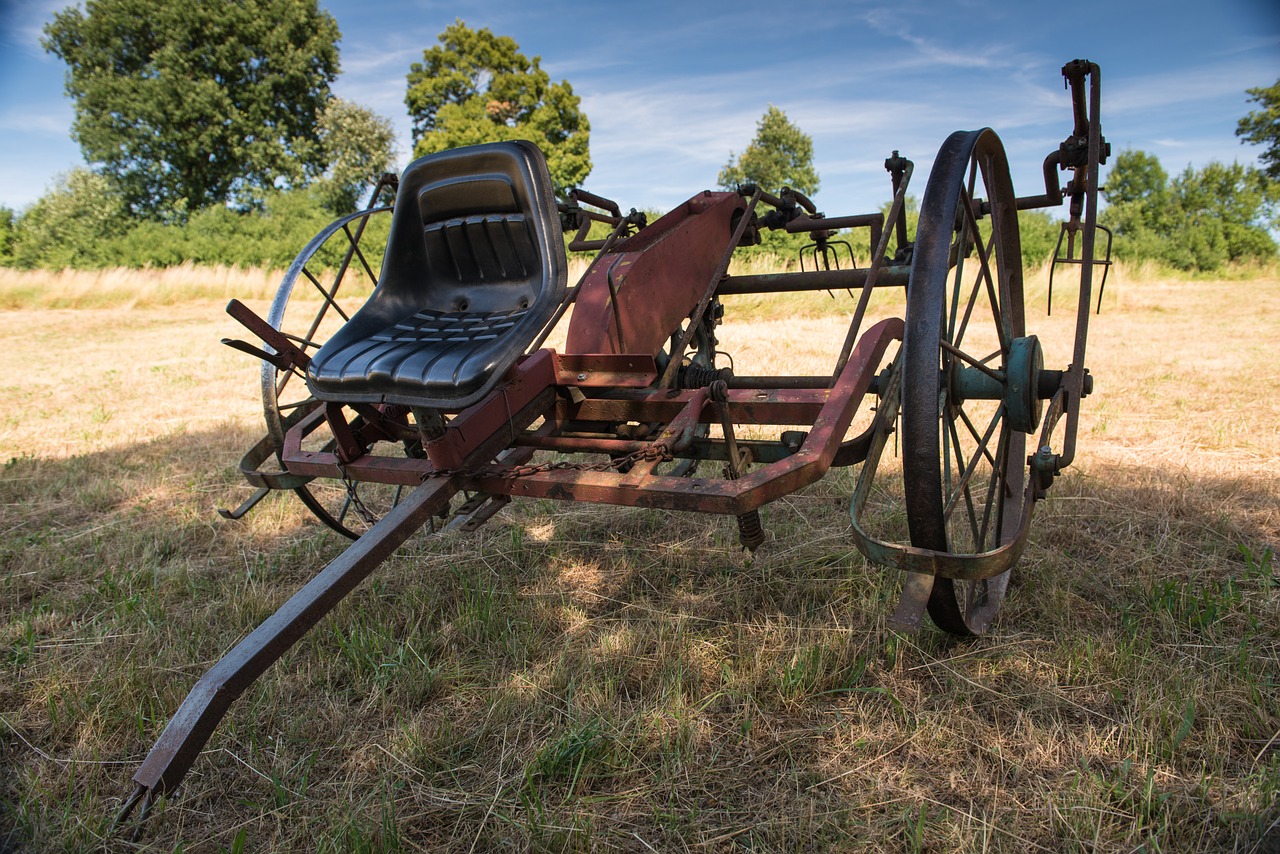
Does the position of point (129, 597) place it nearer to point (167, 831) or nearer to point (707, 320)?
point (167, 831)

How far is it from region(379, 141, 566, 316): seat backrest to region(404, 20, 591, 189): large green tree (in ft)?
99.8

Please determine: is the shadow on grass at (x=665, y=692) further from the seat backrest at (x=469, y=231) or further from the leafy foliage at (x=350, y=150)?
the leafy foliage at (x=350, y=150)

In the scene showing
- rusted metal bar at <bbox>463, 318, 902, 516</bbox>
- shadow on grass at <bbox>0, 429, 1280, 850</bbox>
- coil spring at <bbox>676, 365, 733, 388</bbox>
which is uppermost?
coil spring at <bbox>676, 365, 733, 388</bbox>

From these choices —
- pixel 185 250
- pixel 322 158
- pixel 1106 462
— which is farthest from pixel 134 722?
pixel 322 158

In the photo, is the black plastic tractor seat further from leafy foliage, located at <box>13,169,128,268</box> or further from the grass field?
leafy foliage, located at <box>13,169,128,268</box>

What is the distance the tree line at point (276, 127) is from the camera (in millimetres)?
28188

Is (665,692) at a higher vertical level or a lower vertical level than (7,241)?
lower

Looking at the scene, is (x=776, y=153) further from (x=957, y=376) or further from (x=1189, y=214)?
(x=957, y=376)

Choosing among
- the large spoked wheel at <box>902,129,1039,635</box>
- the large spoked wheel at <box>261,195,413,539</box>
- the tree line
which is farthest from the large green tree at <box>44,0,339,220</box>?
the large spoked wheel at <box>902,129,1039,635</box>

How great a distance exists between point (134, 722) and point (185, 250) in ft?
70.5

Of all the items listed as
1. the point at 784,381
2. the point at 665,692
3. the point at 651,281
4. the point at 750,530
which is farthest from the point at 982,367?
the point at 665,692

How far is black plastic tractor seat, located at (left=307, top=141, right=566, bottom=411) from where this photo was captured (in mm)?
2459

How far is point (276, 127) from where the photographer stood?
31250 mm

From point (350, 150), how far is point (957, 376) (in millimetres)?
32356
